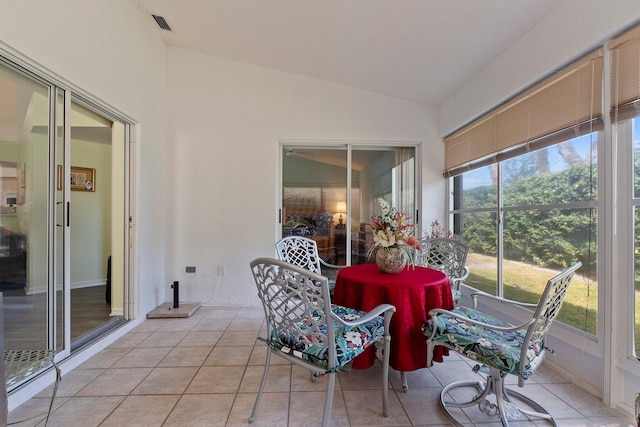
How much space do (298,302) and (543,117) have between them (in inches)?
93.1

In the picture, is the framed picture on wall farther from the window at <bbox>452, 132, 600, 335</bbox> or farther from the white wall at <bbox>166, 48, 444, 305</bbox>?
the window at <bbox>452, 132, 600, 335</bbox>

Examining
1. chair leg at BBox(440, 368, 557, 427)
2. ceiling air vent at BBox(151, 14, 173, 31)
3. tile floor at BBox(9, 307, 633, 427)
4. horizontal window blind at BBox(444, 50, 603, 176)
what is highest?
ceiling air vent at BBox(151, 14, 173, 31)

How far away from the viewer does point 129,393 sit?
69.7 inches

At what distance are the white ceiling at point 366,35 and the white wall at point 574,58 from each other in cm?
14

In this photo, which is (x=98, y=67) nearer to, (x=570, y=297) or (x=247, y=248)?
(x=247, y=248)

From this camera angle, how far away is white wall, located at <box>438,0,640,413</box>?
1.59 meters

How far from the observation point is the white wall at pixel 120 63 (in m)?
1.74

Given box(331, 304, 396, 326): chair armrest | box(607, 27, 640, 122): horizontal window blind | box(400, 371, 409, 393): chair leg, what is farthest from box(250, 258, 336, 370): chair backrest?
box(607, 27, 640, 122): horizontal window blind

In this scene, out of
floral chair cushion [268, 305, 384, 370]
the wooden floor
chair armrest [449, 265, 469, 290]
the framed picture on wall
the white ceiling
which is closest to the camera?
floral chair cushion [268, 305, 384, 370]

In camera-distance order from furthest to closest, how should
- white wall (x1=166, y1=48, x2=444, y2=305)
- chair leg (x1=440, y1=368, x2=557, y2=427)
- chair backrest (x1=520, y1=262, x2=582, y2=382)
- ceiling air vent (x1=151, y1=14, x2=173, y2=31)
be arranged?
1. white wall (x1=166, y1=48, x2=444, y2=305)
2. ceiling air vent (x1=151, y1=14, x2=173, y2=31)
3. chair leg (x1=440, y1=368, x2=557, y2=427)
4. chair backrest (x1=520, y1=262, x2=582, y2=382)

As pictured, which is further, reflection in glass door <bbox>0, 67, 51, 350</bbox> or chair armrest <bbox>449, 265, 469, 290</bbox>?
chair armrest <bbox>449, 265, 469, 290</bbox>

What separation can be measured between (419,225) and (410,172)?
2.47 feet

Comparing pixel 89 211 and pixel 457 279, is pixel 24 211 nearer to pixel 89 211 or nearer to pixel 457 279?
pixel 89 211

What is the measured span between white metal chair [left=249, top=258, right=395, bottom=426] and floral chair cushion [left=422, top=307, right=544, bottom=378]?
34 cm
